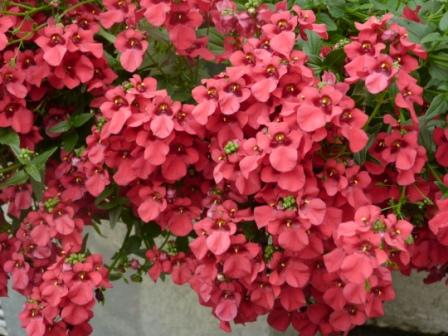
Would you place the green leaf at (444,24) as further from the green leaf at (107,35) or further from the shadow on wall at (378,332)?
the shadow on wall at (378,332)

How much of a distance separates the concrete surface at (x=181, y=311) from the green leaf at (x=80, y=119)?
55 centimetres

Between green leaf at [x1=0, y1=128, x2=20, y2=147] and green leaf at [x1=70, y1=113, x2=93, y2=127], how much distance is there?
4.1 inches

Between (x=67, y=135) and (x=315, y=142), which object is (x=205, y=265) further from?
(x=67, y=135)

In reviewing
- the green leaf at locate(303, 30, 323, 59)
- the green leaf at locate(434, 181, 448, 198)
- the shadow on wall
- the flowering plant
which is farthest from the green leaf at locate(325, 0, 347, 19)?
the shadow on wall

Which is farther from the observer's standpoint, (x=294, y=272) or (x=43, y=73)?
(x=43, y=73)

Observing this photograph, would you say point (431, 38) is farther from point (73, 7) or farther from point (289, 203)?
point (73, 7)

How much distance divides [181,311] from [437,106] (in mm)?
1021

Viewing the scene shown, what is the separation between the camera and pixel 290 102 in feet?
4.20

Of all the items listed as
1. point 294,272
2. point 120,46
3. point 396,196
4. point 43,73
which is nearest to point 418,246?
point 396,196

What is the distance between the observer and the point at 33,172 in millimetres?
1500

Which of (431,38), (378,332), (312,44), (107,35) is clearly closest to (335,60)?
(312,44)

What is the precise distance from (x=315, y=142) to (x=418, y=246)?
12.5 inches

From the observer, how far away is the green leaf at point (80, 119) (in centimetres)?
156

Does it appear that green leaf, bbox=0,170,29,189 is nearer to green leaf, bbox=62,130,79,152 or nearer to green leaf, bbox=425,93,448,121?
green leaf, bbox=62,130,79,152
